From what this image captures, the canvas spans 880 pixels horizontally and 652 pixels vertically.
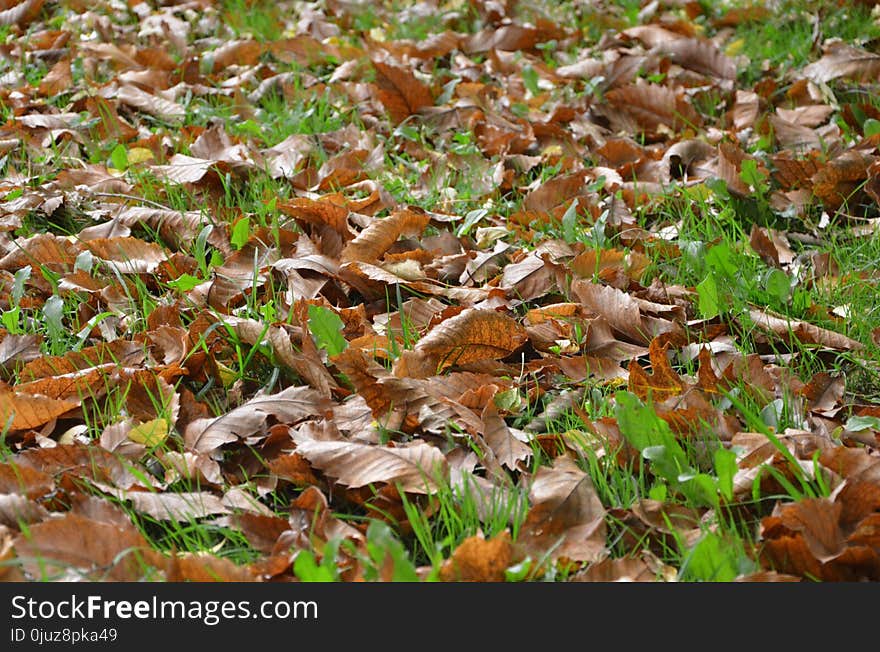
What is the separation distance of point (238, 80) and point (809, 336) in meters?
2.67

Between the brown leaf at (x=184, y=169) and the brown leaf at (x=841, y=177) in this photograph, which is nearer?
the brown leaf at (x=841, y=177)

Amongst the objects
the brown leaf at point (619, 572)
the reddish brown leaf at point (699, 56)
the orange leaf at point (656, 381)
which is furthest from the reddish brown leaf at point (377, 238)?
the reddish brown leaf at point (699, 56)

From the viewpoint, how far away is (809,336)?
213 centimetres

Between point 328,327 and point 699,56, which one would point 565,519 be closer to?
point 328,327

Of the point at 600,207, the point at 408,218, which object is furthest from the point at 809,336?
the point at 408,218

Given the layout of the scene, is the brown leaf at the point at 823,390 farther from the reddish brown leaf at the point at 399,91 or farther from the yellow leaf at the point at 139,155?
the yellow leaf at the point at 139,155

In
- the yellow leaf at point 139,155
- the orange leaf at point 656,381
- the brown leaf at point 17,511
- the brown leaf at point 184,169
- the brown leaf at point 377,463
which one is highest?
the brown leaf at point 184,169

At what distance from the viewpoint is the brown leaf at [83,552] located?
4.83 feet

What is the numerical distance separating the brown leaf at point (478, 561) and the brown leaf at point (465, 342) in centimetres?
60

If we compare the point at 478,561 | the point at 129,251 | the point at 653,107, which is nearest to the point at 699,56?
the point at 653,107

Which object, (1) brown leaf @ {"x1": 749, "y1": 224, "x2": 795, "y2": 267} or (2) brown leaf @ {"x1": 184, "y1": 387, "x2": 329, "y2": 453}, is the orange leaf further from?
(1) brown leaf @ {"x1": 749, "y1": 224, "x2": 795, "y2": 267}

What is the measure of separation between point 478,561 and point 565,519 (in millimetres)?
219

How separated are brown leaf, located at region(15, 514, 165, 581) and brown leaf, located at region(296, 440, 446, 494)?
0.35m

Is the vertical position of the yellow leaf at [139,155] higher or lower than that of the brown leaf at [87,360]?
higher
